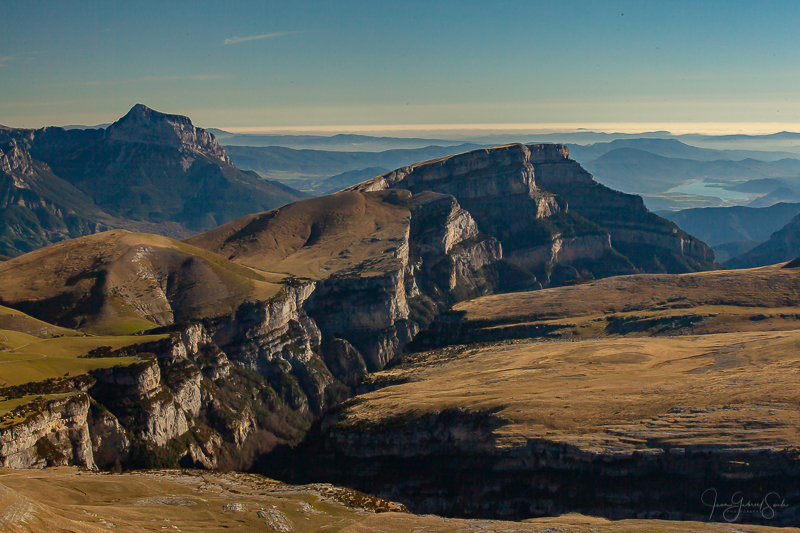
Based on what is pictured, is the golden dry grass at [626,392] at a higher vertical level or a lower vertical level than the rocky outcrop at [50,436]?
higher

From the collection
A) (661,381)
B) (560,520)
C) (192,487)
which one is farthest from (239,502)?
(661,381)

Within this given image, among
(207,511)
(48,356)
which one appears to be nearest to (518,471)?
(207,511)

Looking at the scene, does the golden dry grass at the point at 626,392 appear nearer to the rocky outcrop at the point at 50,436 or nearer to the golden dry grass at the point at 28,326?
the rocky outcrop at the point at 50,436

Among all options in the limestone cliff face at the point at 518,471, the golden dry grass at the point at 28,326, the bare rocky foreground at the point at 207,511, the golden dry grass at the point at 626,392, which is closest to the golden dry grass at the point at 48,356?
the golden dry grass at the point at 28,326

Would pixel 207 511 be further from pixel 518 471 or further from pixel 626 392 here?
pixel 626 392

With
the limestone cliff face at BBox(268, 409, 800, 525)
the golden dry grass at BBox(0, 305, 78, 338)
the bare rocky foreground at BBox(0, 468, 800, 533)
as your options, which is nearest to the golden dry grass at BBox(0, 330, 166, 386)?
the golden dry grass at BBox(0, 305, 78, 338)

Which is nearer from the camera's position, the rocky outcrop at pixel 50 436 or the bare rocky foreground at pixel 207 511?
the bare rocky foreground at pixel 207 511

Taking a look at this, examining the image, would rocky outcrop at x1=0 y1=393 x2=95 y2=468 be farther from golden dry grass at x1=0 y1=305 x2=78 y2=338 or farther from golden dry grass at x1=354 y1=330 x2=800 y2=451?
golden dry grass at x1=354 y1=330 x2=800 y2=451

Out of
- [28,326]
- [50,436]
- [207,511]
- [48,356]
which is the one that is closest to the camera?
[207,511]
